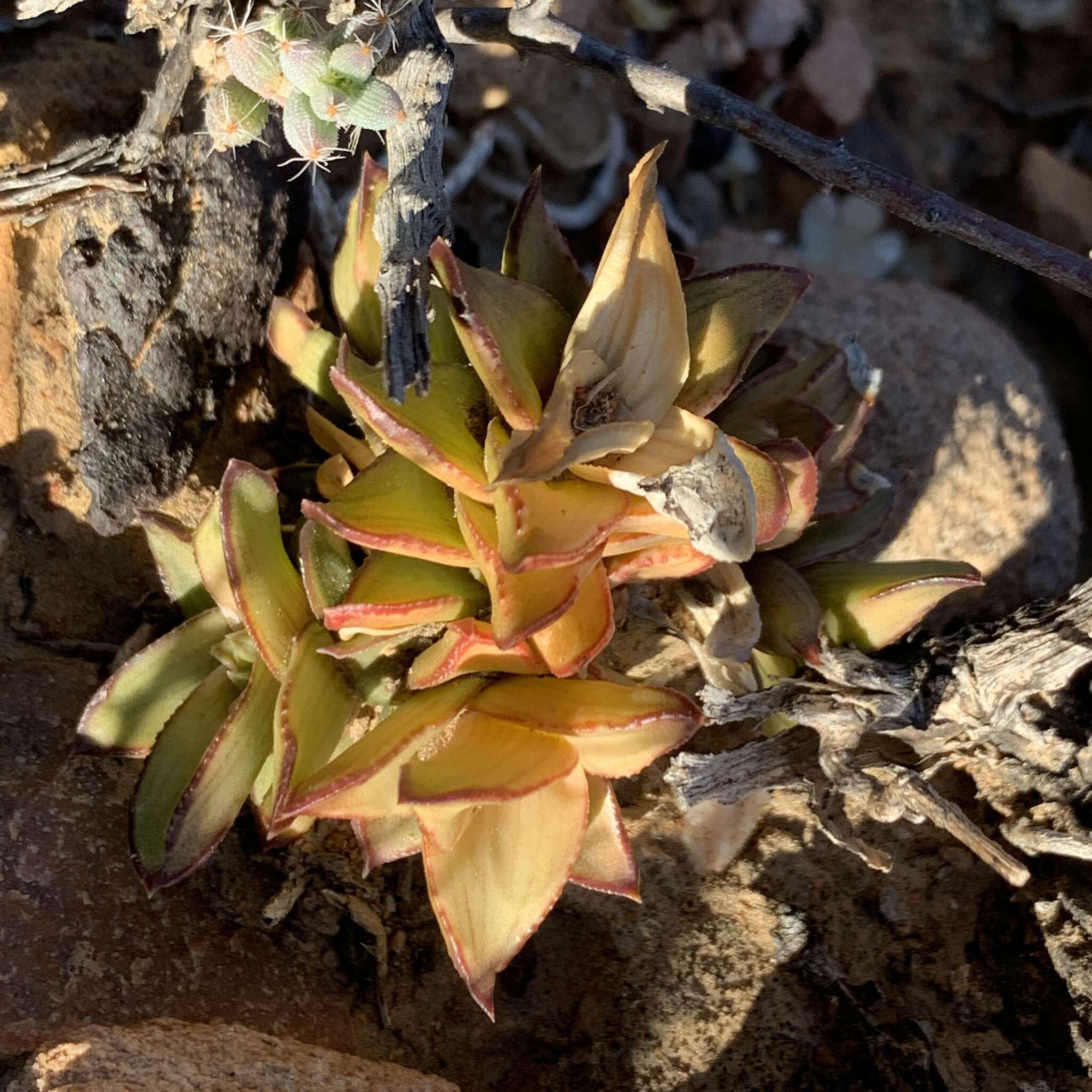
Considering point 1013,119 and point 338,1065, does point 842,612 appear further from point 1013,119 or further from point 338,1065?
point 1013,119

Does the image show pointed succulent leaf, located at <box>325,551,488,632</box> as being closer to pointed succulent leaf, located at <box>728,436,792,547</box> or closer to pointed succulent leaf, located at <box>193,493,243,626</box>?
pointed succulent leaf, located at <box>193,493,243,626</box>

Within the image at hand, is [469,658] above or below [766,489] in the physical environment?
below

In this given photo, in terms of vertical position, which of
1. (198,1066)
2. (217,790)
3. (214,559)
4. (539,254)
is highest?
(539,254)

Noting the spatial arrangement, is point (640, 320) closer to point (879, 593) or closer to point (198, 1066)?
point (879, 593)

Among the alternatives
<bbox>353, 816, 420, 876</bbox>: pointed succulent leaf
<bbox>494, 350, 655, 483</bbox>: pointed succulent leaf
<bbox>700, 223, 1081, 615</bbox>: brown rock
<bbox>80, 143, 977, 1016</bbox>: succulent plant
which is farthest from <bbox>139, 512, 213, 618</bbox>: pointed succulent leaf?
<bbox>700, 223, 1081, 615</bbox>: brown rock

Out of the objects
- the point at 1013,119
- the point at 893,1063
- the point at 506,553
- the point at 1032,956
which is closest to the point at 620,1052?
the point at 893,1063

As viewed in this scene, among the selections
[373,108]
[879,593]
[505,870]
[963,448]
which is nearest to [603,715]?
[505,870]
